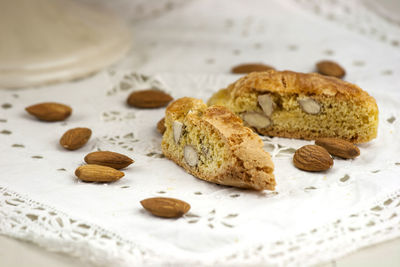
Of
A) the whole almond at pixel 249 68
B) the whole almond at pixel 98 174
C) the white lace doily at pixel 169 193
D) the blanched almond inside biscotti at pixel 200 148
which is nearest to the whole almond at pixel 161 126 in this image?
the white lace doily at pixel 169 193

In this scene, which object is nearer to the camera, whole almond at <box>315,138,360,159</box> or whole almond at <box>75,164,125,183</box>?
whole almond at <box>75,164,125,183</box>

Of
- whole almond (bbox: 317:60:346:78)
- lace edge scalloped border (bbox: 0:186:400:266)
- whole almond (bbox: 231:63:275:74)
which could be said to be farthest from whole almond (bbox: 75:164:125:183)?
whole almond (bbox: 317:60:346:78)

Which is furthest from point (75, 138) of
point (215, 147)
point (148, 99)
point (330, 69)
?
point (330, 69)

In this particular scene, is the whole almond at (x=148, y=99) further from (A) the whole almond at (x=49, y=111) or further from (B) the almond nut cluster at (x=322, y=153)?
(B) the almond nut cluster at (x=322, y=153)

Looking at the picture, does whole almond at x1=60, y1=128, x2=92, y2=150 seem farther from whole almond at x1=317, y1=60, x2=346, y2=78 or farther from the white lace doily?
whole almond at x1=317, y1=60, x2=346, y2=78

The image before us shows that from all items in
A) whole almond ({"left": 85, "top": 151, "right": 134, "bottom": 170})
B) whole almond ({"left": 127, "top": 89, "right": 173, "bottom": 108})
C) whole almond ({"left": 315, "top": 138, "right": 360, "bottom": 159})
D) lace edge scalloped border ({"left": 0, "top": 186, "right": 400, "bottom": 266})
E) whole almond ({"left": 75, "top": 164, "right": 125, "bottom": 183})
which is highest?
whole almond ({"left": 127, "top": 89, "right": 173, "bottom": 108})

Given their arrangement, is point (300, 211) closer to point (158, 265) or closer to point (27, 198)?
point (158, 265)
